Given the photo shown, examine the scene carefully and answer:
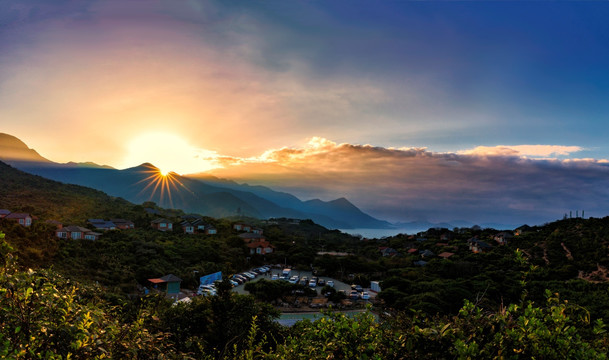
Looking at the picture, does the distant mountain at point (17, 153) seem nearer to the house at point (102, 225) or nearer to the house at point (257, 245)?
the house at point (102, 225)

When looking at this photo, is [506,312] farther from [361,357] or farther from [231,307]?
[231,307]

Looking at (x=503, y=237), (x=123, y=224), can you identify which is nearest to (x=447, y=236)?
(x=503, y=237)

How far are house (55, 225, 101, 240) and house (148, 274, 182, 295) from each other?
591 inches

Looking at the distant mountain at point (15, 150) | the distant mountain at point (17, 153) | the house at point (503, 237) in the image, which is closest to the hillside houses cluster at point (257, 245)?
the house at point (503, 237)

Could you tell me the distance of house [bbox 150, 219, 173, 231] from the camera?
5603cm

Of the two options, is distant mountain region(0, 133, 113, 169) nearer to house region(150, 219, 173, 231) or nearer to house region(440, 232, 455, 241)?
house region(150, 219, 173, 231)

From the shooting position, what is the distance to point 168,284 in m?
29.6

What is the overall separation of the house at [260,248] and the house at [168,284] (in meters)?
22.6

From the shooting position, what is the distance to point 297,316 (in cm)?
2844

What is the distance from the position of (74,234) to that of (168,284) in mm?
17516

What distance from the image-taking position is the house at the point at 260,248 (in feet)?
175

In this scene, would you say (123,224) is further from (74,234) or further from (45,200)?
(45,200)

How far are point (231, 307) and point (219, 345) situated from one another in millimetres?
1295

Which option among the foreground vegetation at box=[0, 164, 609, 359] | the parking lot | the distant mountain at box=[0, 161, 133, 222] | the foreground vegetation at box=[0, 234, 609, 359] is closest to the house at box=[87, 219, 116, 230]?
the foreground vegetation at box=[0, 164, 609, 359]
